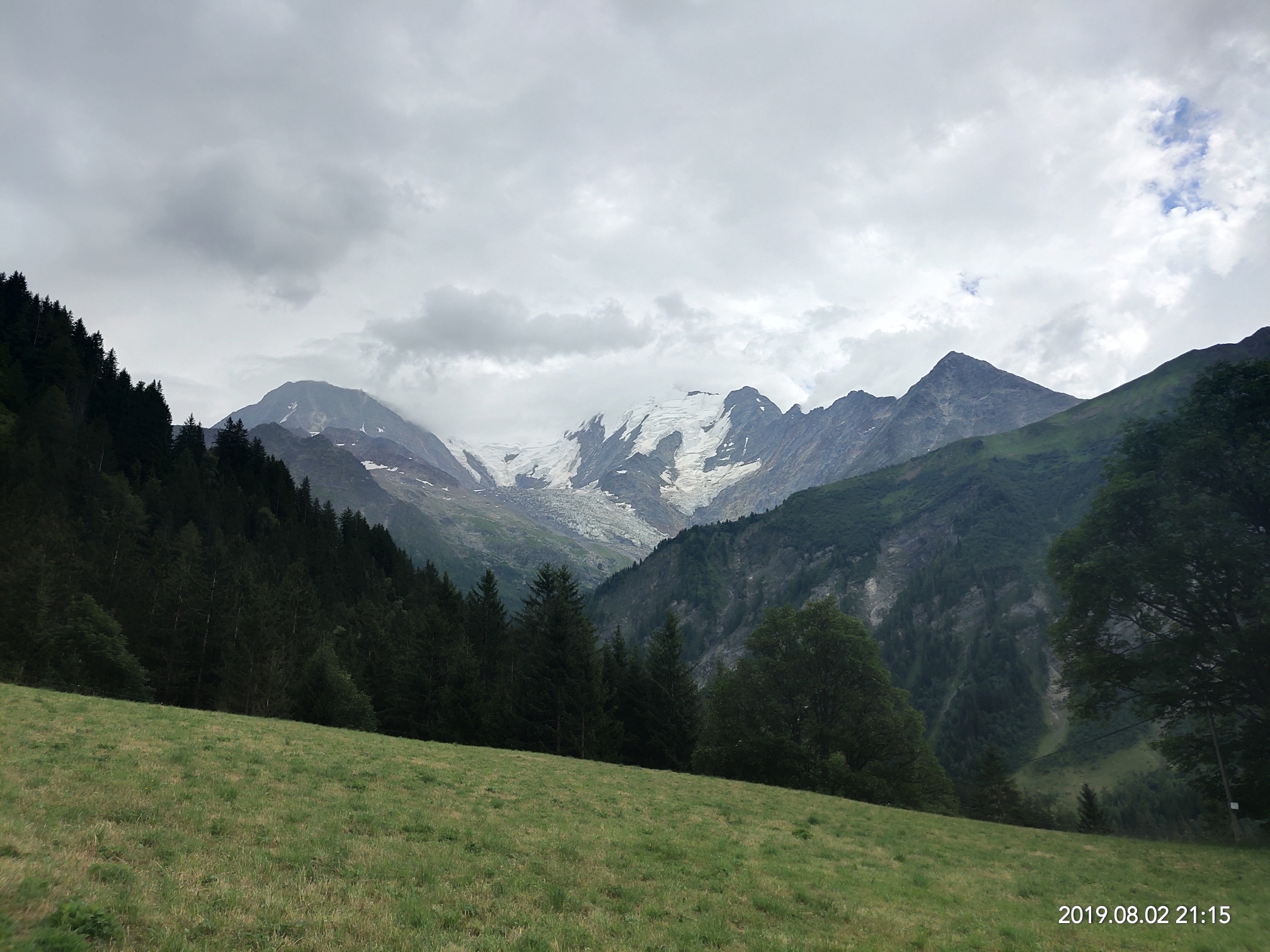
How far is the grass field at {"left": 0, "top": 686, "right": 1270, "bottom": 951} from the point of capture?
10586 millimetres

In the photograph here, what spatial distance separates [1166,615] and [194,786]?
1695 inches

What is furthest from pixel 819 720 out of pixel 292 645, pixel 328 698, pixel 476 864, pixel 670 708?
pixel 292 645

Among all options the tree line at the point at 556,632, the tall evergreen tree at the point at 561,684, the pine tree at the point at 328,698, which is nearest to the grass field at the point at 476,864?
the tree line at the point at 556,632

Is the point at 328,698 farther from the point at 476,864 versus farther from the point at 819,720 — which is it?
the point at 476,864

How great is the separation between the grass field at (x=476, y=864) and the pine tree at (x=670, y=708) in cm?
4149

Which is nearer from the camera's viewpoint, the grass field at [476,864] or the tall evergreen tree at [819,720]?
the grass field at [476,864]

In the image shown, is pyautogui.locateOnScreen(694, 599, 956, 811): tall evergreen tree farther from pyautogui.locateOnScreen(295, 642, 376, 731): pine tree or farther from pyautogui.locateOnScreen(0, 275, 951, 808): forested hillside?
pyautogui.locateOnScreen(295, 642, 376, 731): pine tree

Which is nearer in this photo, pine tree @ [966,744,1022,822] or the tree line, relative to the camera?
the tree line

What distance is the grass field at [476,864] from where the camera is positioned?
417 inches

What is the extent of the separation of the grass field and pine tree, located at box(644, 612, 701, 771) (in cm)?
4149

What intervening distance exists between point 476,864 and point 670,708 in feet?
187

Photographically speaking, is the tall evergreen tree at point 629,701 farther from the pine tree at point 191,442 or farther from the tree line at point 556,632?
the pine tree at point 191,442

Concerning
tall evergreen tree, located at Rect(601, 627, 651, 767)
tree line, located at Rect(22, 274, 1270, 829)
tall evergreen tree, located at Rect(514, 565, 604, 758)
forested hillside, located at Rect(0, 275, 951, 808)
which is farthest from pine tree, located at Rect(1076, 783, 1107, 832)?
tall evergreen tree, located at Rect(514, 565, 604, 758)

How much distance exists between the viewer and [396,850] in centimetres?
1469
